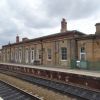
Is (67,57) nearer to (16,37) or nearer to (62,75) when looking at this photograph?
(62,75)

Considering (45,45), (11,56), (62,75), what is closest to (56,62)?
(45,45)

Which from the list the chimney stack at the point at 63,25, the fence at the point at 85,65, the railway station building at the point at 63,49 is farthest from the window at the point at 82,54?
the chimney stack at the point at 63,25

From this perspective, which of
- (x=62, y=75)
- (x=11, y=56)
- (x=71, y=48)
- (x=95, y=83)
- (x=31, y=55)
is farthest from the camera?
(x=11, y=56)

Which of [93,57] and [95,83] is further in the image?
[93,57]

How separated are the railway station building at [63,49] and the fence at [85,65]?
11 cm

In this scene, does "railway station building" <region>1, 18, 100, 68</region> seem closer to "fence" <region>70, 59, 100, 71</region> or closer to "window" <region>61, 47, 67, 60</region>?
"window" <region>61, 47, 67, 60</region>

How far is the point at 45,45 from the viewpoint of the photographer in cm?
2852

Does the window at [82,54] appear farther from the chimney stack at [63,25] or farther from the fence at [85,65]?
the chimney stack at [63,25]

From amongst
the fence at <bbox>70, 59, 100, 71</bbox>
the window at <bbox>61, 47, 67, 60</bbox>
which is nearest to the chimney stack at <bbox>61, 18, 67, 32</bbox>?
the window at <bbox>61, 47, 67, 60</bbox>

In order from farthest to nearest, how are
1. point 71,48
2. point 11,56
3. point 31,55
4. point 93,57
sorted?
point 11,56
point 31,55
point 71,48
point 93,57

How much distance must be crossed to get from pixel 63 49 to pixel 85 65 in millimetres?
5098

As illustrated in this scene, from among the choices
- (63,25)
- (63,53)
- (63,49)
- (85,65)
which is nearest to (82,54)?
(85,65)

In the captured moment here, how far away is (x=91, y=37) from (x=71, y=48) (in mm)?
3381

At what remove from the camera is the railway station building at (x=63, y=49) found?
2042 centimetres
